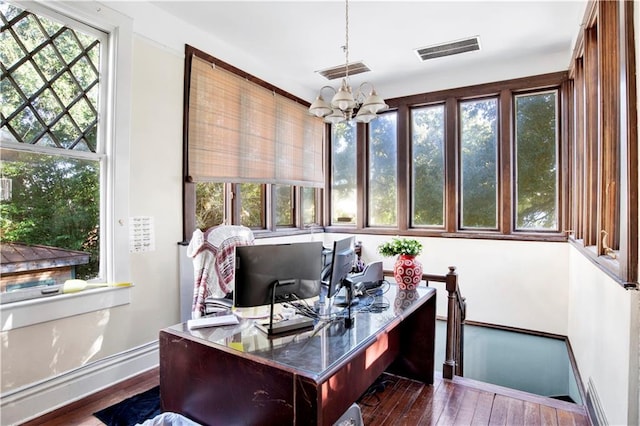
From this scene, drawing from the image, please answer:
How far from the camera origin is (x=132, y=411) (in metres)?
2.26

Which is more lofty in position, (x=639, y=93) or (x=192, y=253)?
(x=639, y=93)

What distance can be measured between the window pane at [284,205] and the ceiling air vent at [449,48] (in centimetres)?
229

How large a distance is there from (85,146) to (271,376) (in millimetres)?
2305

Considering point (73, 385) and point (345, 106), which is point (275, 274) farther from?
point (73, 385)

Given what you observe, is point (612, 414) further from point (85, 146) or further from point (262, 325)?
point (85, 146)

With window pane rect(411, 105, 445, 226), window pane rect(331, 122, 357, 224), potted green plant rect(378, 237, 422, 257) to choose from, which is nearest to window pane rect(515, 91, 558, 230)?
window pane rect(411, 105, 445, 226)

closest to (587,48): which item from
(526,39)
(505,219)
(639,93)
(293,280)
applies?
(526,39)

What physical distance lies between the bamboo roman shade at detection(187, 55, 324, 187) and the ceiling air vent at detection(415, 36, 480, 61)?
172cm

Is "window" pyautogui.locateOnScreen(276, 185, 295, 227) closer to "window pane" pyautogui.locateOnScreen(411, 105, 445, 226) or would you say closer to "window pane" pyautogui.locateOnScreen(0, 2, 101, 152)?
"window pane" pyautogui.locateOnScreen(411, 105, 445, 226)

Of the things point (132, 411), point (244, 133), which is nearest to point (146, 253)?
point (132, 411)

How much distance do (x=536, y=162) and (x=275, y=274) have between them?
3.59 m

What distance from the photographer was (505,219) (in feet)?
13.1

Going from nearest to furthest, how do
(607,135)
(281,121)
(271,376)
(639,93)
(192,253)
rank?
(271,376) → (639,93) → (607,135) → (192,253) → (281,121)

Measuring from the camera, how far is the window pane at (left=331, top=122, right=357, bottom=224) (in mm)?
5082
